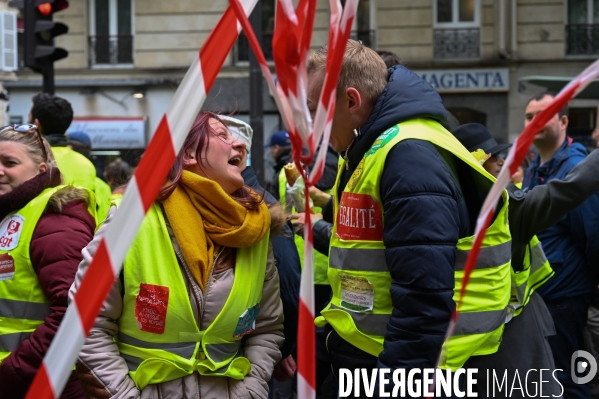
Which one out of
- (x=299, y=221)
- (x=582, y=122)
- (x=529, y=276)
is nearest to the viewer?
(x=529, y=276)

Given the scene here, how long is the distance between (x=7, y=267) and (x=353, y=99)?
57.1 inches

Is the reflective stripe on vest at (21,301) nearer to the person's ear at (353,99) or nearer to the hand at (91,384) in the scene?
the hand at (91,384)

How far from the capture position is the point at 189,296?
2617 millimetres

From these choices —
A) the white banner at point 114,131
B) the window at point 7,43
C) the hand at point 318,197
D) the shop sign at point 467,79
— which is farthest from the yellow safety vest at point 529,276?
the white banner at point 114,131

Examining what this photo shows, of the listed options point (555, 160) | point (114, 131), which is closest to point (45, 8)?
point (555, 160)

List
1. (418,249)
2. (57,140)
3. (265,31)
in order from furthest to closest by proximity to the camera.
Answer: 1. (265,31)
2. (57,140)
3. (418,249)

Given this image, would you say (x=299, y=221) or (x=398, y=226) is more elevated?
(x=398, y=226)

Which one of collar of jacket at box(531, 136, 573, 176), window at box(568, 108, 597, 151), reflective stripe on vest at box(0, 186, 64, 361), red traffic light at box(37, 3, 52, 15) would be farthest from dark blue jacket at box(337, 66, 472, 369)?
window at box(568, 108, 597, 151)

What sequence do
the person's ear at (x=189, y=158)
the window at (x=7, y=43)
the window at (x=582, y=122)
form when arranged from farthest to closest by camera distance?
the window at (x=582, y=122)
the window at (x=7, y=43)
the person's ear at (x=189, y=158)

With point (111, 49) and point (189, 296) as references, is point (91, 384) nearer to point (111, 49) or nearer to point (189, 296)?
point (189, 296)

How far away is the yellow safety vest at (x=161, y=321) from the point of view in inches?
101

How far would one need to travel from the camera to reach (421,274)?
2.33m

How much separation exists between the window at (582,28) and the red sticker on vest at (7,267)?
1828 centimetres

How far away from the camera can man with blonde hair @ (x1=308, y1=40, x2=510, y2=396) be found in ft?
7.71
